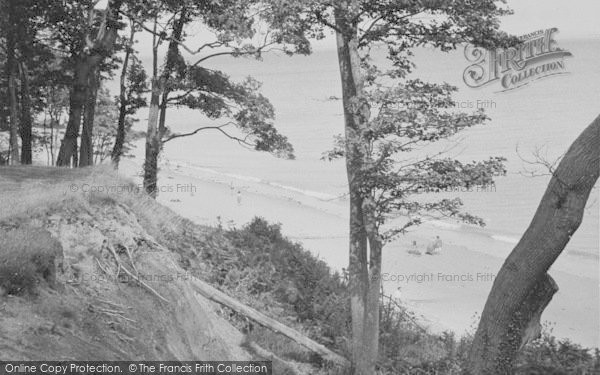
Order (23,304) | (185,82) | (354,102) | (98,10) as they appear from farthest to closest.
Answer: (98,10), (185,82), (354,102), (23,304)

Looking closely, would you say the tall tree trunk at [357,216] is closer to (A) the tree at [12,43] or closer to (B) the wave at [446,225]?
(A) the tree at [12,43]

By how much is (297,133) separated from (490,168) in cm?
7360

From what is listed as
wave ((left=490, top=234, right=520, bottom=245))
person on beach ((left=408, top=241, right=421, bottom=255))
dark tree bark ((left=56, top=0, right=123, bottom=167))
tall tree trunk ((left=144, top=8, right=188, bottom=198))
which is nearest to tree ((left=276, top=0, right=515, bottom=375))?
tall tree trunk ((left=144, top=8, right=188, bottom=198))

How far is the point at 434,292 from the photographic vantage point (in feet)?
86.8

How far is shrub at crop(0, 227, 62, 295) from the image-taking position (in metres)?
7.89

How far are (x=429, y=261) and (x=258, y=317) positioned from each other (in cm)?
1989

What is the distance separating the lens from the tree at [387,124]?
38.2ft

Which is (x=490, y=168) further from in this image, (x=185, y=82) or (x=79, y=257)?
(x=185, y=82)

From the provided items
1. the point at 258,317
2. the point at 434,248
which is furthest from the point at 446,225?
the point at 258,317

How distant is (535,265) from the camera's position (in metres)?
8.88

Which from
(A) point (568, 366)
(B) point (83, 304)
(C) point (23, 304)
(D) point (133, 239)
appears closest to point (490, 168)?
(A) point (568, 366)

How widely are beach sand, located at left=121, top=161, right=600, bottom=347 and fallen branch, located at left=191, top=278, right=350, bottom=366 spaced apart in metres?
2.75

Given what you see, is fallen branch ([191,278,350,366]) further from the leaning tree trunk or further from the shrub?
the shrub

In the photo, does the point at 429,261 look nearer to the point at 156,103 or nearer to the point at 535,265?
the point at 156,103
